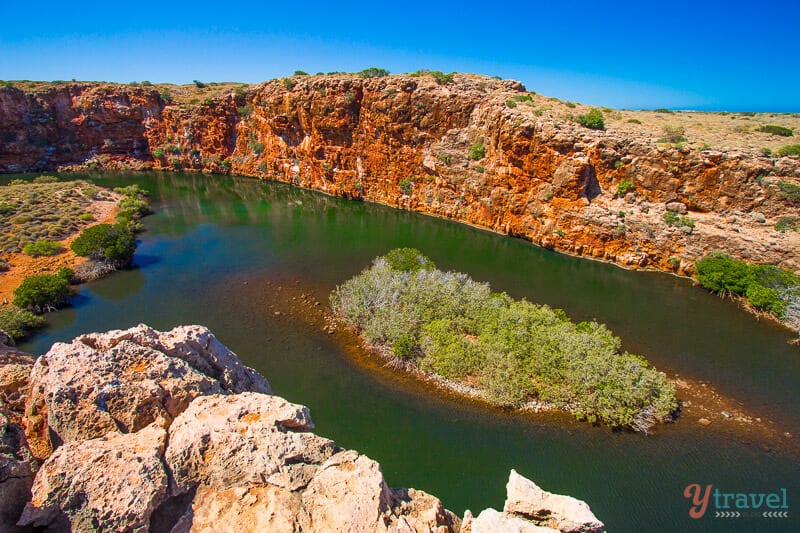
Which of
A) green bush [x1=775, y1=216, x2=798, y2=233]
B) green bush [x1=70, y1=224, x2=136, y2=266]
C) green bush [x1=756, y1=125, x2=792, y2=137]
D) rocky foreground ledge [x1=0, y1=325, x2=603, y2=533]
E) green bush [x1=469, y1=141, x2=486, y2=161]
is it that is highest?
green bush [x1=756, y1=125, x2=792, y2=137]

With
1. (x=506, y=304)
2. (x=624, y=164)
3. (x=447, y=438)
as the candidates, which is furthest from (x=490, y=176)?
(x=447, y=438)

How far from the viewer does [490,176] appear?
37781 millimetres

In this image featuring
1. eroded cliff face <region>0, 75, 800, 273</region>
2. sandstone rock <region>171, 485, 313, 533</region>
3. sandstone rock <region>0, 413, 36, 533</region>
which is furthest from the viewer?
eroded cliff face <region>0, 75, 800, 273</region>

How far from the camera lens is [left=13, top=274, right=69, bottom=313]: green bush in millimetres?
20812

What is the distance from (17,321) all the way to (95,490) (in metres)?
20.4

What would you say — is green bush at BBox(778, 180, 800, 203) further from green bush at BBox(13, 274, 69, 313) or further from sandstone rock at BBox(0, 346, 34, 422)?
green bush at BBox(13, 274, 69, 313)

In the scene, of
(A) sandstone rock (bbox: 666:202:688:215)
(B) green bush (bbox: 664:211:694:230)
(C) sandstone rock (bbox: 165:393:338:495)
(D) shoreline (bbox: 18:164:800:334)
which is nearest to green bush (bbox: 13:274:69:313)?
(C) sandstone rock (bbox: 165:393:338:495)

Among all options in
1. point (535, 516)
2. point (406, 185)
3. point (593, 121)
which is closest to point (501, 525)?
point (535, 516)

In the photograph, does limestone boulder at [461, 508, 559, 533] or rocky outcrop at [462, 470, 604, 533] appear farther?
rocky outcrop at [462, 470, 604, 533]

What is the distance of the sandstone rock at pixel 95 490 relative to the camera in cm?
450

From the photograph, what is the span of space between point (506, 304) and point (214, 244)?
23419mm

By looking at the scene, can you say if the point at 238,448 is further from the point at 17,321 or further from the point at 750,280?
the point at 750,280

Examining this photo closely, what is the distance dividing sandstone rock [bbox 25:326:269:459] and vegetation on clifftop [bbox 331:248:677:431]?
1129 centimetres

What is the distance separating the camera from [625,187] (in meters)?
31.4
